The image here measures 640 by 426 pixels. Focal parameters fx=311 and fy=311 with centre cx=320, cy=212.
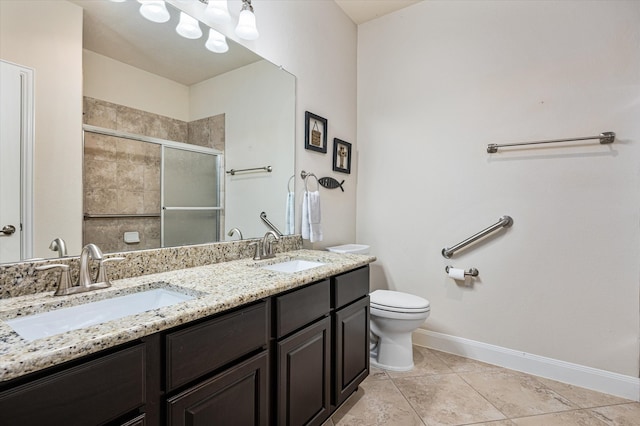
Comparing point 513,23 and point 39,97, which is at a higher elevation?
point 513,23

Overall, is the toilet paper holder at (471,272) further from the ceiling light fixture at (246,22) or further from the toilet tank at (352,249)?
the ceiling light fixture at (246,22)

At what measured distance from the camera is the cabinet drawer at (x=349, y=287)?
59.1 inches

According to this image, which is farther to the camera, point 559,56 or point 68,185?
point 559,56

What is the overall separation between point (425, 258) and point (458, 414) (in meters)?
1.09

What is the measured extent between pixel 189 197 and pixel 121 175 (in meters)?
0.33

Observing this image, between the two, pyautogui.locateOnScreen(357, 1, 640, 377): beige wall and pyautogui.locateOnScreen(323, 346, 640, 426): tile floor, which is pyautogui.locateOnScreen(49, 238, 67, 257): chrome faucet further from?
pyautogui.locateOnScreen(357, 1, 640, 377): beige wall

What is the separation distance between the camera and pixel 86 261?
1.02m

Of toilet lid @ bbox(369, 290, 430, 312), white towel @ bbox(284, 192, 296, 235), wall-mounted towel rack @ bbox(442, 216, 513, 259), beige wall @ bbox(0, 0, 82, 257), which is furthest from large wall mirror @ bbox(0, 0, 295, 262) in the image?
wall-mounted towel rack @ bbox(442, 216, 513, 259)

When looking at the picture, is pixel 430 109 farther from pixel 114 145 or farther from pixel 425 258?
pixel 114 145

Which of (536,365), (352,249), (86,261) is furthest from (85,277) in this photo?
(536,365)

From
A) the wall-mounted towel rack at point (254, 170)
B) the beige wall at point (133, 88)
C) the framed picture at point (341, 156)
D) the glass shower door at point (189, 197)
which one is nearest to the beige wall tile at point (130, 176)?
the glass shower door at point (189, 197)

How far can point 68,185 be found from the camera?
106 cm

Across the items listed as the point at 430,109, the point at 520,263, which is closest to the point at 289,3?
the point at 430,109

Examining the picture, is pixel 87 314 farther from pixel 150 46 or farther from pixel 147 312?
pixel 150 46
